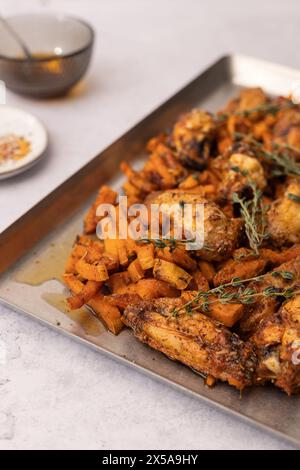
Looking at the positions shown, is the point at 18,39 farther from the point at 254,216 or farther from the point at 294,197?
the point at 294,197

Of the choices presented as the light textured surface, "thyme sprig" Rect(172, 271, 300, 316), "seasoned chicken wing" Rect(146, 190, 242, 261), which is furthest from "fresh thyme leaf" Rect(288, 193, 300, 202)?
the light textured surface

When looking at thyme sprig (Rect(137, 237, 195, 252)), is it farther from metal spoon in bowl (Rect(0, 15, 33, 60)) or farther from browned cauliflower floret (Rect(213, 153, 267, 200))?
metal spoon in bowl (Rect(0, 15, 33, 60))

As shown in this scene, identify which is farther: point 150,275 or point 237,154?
point 237,154

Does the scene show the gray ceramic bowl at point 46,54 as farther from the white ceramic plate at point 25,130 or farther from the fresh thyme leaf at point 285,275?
the fresh thyme leaf at point 285,275

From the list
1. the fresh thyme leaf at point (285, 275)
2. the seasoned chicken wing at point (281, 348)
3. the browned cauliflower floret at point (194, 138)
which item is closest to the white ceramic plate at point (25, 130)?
the browned cauliflower floret at point (194, 138)

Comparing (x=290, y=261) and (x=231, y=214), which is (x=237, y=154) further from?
(x=290, y=261)

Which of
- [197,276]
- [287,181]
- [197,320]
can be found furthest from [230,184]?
[197,320]
